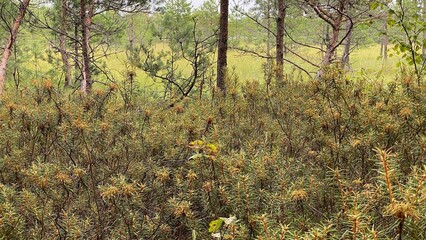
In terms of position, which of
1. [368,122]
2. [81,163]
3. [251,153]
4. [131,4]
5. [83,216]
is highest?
[131,4]

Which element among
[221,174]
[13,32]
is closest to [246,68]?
[13,32]

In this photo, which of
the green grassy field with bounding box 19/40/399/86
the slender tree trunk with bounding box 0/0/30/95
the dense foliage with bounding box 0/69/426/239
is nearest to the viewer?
the dense foliage with bounding box 0/69/426/239

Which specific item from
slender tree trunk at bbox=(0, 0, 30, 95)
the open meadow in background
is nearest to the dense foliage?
the open meadow in background

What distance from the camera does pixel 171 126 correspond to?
2.53 meters

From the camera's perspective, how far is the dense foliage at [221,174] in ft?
3.98

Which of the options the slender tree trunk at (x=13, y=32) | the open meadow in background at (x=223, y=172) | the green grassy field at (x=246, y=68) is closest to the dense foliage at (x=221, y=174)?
the open meadow in background at (x=223, y=172)

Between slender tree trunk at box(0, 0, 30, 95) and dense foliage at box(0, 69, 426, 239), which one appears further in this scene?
slender tree trunk at box(0, 0, 30, 95)

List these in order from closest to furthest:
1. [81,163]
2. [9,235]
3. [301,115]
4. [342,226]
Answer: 1. [342,226]
2. [9,235]
3. [81,163]
4. [301,115]

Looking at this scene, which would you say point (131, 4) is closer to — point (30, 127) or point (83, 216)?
point (30, 127)

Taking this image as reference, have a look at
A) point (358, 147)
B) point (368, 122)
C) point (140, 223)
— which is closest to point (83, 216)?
point (140, 223)

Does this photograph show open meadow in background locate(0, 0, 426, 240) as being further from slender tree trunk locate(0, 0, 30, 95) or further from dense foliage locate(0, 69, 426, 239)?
slender tree trunk locate(0, 0, 30, 95)

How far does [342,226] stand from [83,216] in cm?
128

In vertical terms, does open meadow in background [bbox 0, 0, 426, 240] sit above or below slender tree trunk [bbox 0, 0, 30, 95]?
below

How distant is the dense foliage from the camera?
1.21m
